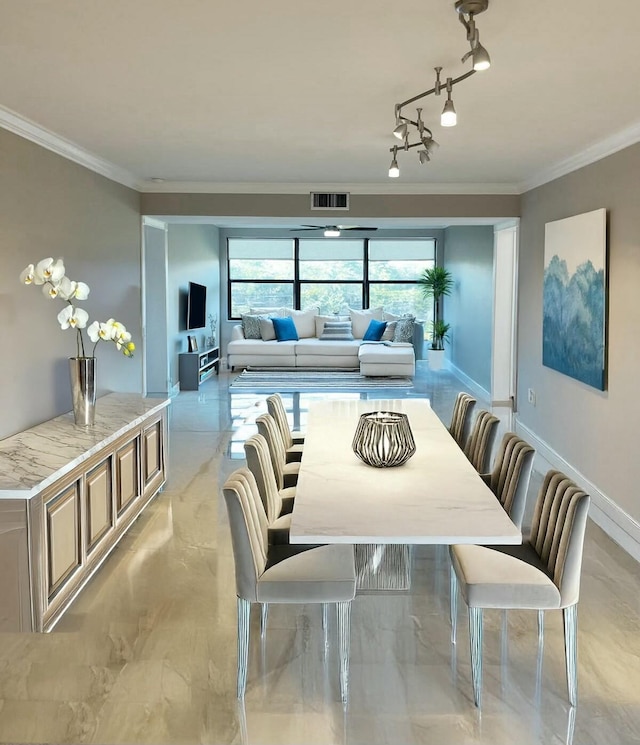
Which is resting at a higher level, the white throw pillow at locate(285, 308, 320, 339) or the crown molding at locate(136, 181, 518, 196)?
the crown molding at locate(136, 181, 518, 196)

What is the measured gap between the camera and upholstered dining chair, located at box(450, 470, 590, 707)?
2.52 meters

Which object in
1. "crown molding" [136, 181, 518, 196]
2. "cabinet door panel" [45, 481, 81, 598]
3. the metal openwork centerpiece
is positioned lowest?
"cabinet door panel" [45, 481, 81, 598]

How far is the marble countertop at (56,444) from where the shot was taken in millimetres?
2908

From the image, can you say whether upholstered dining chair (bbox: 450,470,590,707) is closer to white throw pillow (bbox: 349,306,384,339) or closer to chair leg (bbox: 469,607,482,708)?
chair leg (bbox: 469,607,482,708)

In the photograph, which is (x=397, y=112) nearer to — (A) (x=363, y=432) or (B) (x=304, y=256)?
(A) (x=363, y=432)

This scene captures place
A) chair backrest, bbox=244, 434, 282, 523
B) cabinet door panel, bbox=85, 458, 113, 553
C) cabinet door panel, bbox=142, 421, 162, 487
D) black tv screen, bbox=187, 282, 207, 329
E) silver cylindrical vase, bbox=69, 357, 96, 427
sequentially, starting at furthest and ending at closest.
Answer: black tv screen, bbox=187, 282, 207, 329
cabinet door panel, bbox=142, 421, 162, 487
silver cylindrical vase, bbox=69, 357, 96, 427
cabinet door panel, bbox=85, 458, 113, 553
chair backrest, bbox=244, 434, 282, 523

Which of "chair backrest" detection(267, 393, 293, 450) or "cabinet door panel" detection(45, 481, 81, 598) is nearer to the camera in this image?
"cabinet door panel" detection(45, 481, 81, 598)

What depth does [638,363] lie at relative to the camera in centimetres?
406

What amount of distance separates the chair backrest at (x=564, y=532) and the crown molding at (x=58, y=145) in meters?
3.32

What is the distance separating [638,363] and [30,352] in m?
3.55

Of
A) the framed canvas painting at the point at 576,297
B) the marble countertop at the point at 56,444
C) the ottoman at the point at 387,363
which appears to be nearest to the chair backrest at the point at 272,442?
the marble countertop at the point at 56,444

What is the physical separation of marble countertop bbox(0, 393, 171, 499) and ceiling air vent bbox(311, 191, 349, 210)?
2.70m

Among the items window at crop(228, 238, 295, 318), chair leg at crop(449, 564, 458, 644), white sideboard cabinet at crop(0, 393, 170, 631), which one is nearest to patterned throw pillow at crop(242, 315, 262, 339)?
window at crop(228, 238, 295, 318)

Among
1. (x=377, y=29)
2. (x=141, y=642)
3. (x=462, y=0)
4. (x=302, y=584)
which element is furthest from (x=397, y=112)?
(x=141, y=642)
